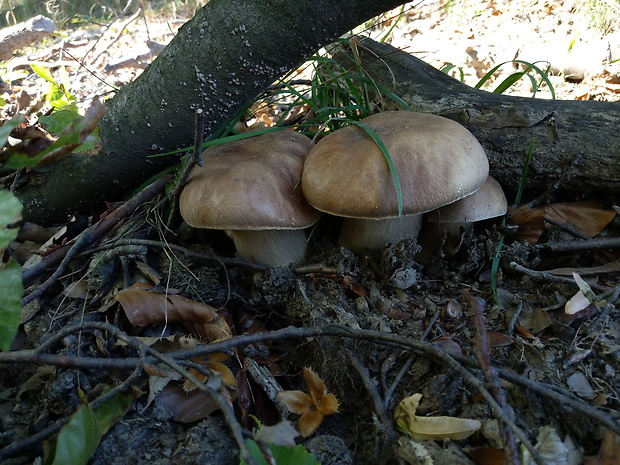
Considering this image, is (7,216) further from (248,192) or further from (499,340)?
(499,340)

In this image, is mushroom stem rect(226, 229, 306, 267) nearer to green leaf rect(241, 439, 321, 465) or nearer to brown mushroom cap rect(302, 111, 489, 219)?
brown mushroom cap rect(302, 111, 489, 219)

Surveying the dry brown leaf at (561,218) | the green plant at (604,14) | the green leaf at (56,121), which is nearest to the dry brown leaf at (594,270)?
the dry brown leaf at (561,218)

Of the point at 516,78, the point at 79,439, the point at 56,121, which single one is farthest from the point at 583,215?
the point at 56,121

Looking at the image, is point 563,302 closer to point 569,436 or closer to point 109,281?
point 569,436

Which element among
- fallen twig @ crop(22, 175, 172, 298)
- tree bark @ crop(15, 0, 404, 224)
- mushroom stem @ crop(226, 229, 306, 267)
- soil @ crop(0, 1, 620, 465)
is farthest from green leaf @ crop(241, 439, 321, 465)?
tree bark @ crop(15, 0, 404, 224)

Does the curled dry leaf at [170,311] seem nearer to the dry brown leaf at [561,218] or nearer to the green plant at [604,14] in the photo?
the dry brown leaf at [561,218]

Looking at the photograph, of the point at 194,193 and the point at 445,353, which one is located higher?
the point at 194,193

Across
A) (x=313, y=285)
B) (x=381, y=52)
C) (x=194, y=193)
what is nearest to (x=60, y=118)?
(x=194, y=193)
